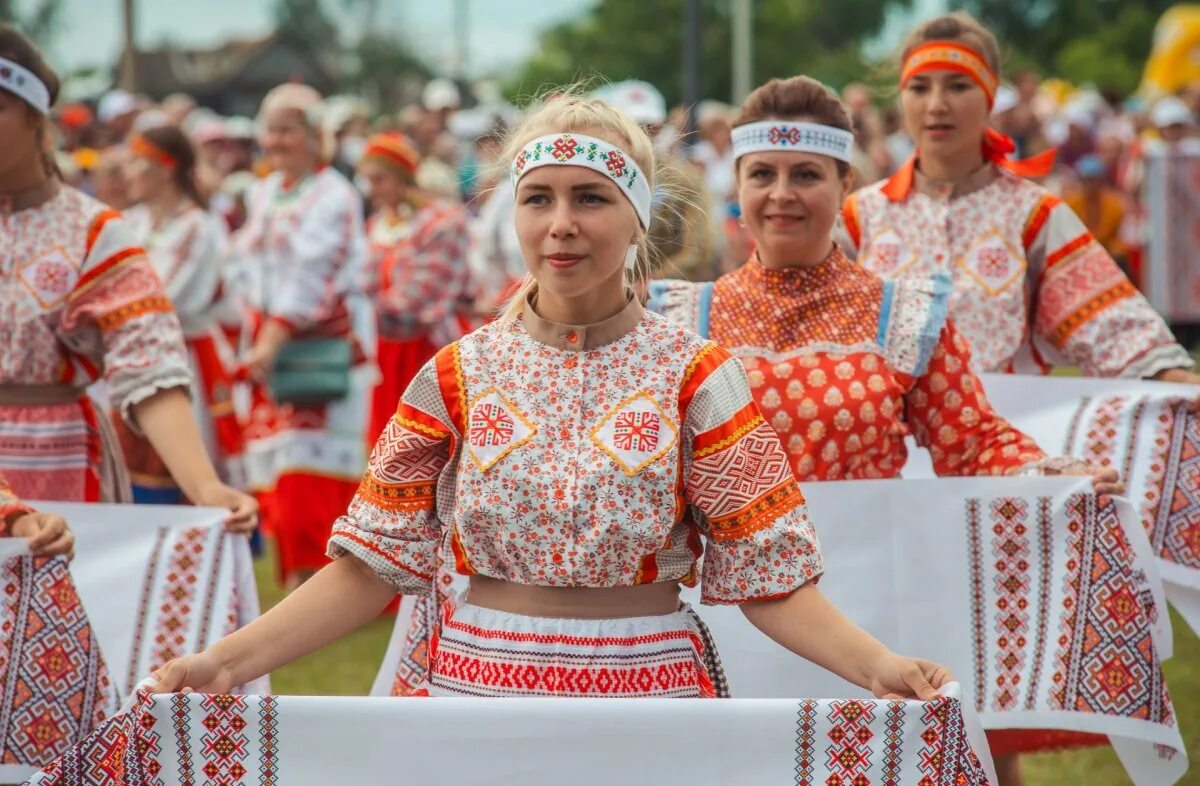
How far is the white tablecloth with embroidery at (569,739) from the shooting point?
2686mm

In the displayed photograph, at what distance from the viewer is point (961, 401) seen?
386 centimetres

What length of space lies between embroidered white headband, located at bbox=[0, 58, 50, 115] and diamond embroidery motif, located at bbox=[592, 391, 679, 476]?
6.38 feet

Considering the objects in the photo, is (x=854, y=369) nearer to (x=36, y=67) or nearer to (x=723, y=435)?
(x=723, y=435)

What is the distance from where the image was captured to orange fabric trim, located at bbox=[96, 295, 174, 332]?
4.20m

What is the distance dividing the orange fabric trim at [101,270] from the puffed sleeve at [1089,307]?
2.32 metres

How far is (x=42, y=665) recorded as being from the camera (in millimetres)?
3760

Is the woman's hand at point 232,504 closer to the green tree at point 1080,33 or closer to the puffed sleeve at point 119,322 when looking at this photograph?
the puffed sleeve at point 119,322

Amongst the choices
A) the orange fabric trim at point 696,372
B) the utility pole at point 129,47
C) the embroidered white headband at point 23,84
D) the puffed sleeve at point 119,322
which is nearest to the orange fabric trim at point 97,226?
the puffed sleeve at point 119,322

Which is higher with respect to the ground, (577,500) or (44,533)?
(577,500)

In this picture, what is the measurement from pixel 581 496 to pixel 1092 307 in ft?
7.70

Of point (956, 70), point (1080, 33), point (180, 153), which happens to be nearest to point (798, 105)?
point (956, 70)

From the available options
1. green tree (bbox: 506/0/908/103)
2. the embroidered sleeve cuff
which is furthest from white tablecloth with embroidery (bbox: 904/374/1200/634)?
green tree (bbox: 506/0/908/103)

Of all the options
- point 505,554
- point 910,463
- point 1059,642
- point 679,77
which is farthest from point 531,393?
point 679,77

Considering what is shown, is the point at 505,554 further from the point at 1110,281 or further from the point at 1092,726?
the point at 1110,281
